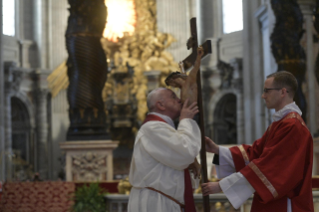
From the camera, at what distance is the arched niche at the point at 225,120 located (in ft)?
61.0

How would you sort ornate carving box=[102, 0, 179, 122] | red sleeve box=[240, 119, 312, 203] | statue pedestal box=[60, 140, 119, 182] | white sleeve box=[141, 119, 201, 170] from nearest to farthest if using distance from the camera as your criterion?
1. red sleeve box=[240, 119, 312, 203]
2. white sleeve box=[141, 119, 201, 170]
3. statue pedestal box=[60, 140, 119, 182]
4. ornate carving box=[102, 0, 179, 122]

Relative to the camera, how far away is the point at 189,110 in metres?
3.56

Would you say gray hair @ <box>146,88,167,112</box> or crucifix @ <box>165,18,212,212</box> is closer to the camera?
crucifix @ <box>165,18,212,212</box>

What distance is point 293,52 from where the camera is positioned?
766 centimetres

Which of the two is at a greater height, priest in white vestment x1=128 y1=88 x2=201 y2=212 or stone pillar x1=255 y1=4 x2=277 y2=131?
stone pillar x1=255 y1=4 x2=277 y2=131

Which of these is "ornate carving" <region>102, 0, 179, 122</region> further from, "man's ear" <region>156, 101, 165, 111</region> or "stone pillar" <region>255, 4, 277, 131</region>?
"man's ear" <region>156, 101, 165, 111</region>

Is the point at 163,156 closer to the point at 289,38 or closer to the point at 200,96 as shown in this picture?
the point at 200,96

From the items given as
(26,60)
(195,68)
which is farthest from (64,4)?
(195,68)

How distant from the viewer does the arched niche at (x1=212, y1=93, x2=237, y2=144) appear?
61.0ft

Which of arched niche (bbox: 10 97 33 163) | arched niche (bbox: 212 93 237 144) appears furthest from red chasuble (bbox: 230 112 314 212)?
arched niche (bbox: 10 97 33 163)

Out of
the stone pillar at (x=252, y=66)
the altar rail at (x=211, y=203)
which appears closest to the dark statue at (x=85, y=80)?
the altar rail at (x=211, y=203)

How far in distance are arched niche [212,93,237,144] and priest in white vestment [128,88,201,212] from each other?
15.0m

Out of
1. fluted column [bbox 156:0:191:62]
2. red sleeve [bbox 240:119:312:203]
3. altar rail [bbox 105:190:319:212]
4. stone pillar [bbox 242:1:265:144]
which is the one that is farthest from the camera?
fluted column [bbox 156:0:191:62]

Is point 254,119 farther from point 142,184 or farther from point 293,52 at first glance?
point 142,184
